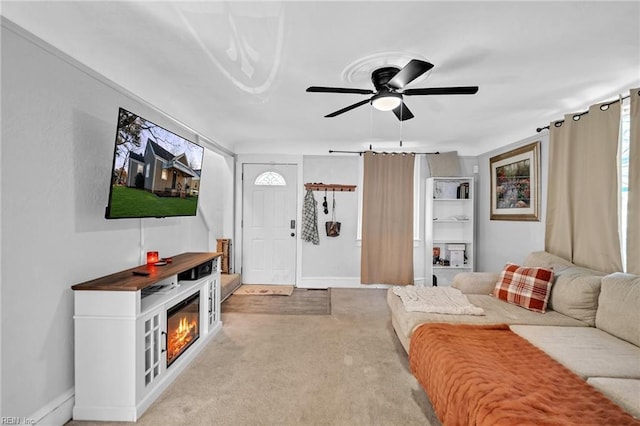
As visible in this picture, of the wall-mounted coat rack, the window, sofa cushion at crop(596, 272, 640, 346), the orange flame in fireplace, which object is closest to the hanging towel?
the wall-mounted coat rack

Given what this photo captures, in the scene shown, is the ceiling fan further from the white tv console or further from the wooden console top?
the white tv console

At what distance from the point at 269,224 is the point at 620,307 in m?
4.11

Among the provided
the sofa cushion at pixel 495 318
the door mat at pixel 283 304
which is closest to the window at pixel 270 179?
the door mat at pixel 283 304

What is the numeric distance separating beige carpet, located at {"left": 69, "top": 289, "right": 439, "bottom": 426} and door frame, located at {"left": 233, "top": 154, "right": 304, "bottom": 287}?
1580mm

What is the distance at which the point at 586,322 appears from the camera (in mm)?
2219

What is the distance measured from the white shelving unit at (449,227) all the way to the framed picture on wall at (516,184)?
42 cm

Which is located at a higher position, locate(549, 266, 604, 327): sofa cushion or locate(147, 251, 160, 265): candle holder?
locate(147, 251, 160, 265): candle holder

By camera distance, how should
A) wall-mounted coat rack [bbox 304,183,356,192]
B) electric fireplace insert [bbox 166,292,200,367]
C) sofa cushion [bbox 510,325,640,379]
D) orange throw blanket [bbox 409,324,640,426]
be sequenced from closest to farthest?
1. orange throw blanket [bbox 409,324,640,426]
2. sofa cushion [bbox 510,325,640,379]
3. electric fireplace insert [bbox 166,292,200,367]
4. wall-mounted coat rack [bbox 304,183,356,192]

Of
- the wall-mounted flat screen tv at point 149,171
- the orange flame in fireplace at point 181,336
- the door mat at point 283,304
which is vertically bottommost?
the door mat at point 283,304

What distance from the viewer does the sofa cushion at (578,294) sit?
222 centimetres

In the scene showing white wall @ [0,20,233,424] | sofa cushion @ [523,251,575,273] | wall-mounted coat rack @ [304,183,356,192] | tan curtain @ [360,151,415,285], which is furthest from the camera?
wall-mounted coat rack @ [304,183,356,192]

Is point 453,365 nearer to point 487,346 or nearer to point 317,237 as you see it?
point 487,346

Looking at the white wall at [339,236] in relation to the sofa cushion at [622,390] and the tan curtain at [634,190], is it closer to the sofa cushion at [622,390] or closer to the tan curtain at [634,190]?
the tan curtain at [634,190]

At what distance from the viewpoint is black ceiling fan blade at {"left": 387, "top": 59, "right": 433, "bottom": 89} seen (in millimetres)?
1663
